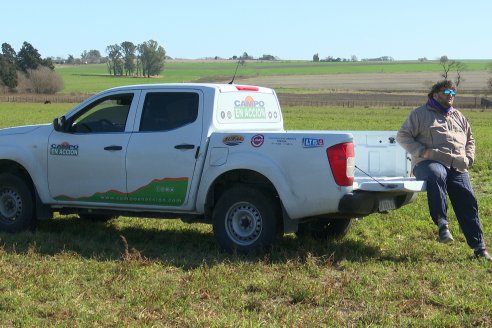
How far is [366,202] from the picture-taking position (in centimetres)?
706

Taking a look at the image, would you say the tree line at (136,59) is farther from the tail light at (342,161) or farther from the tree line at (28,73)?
the tail light at (342,161)

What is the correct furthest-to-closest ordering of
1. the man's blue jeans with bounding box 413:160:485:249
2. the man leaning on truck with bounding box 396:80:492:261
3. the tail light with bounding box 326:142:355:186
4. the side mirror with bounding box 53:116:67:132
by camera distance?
the side mirror with bounding box 53:116:67:132 → the man leaning on truck with bounding box 396:80:492:261 → the man's blue jeans with bounding box 413:160:485:249 → the tail light with bounding box 326:142:355:186

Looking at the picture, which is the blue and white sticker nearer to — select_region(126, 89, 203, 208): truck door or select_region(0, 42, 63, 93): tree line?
select_region(126, 89, 203, 208): truck door

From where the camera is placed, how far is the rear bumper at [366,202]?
6.98 m

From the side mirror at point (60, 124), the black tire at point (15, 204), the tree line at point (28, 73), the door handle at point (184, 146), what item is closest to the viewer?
the door handle at point (184, 146)

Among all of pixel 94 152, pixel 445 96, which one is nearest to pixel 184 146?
pixel 94 152

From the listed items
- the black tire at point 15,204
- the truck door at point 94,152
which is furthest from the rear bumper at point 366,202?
the black tire at point 15,204

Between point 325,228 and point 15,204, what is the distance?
3601mm

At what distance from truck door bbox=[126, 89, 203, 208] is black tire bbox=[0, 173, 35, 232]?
1.43m

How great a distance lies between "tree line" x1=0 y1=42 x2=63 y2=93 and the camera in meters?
107

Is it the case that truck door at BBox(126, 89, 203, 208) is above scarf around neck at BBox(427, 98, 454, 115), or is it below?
below

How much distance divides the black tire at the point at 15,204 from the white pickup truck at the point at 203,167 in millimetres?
12

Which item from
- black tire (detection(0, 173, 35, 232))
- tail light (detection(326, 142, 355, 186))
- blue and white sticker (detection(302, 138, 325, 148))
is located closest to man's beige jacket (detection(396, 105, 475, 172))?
tail light (detection(326, 142, 355, 186))

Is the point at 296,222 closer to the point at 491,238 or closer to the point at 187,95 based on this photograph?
the point at 187,95
